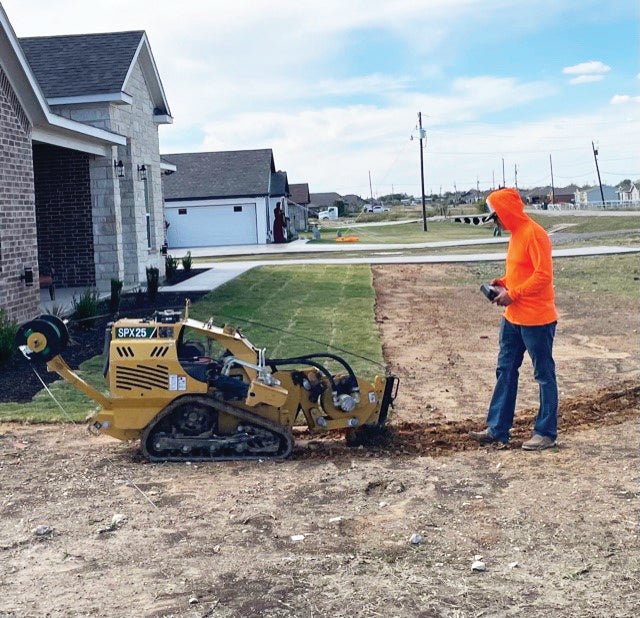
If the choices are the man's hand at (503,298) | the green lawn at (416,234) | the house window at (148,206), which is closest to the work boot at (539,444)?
the man's hand at (503,298)

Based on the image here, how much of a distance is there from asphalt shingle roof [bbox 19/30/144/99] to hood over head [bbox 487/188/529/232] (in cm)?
1392

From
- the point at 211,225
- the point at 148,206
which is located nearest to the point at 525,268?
the point at 148,206

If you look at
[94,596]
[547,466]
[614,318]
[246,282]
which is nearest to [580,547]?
[547,466]

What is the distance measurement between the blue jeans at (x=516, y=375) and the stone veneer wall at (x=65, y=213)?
46.8 ft

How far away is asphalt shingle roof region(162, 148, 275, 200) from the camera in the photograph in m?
50.6

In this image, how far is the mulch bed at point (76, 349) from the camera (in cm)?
1026

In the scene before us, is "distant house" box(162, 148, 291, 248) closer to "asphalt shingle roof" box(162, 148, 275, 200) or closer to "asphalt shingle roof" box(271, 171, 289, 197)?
"asphalt shingle roof" box(162, 148, 275, 200)

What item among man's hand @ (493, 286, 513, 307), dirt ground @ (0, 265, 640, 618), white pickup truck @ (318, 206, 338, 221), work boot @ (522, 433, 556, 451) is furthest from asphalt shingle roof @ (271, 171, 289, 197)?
white pickup truck @ (318, 206, 338, 221)

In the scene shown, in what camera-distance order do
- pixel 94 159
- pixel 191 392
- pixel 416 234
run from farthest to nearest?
1. pixel 416 234
2. pixel 94 159
3. pixel 191 392

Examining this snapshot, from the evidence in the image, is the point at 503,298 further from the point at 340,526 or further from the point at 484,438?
the point at 340,526

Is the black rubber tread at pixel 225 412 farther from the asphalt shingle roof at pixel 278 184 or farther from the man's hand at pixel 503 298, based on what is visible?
the asphalt shingle roof at pixel 278 184

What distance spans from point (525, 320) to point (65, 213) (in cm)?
1485

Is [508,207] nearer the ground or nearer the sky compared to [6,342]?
nearer the sky

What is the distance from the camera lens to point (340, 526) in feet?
19.1
